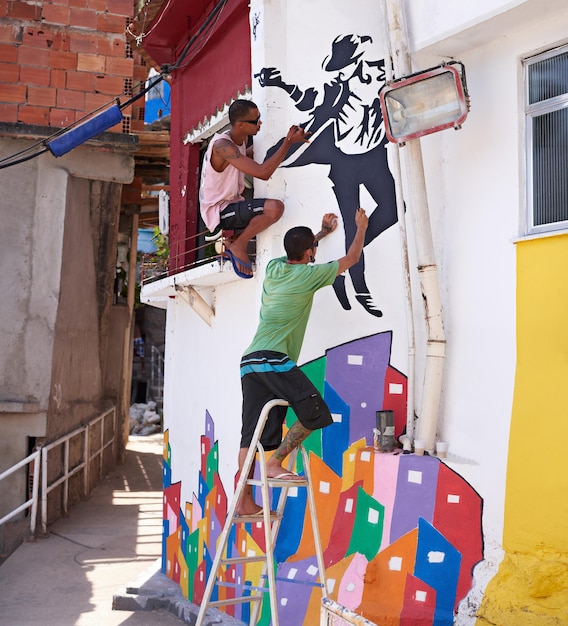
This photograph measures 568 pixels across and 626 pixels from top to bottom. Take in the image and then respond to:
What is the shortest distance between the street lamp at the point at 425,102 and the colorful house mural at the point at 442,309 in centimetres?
29

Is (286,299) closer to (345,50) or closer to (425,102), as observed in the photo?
(425,102)

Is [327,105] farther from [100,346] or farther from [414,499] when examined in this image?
[100,346]

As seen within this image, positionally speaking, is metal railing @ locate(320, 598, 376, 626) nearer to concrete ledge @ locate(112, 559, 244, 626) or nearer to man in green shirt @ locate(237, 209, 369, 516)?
man in green shirt @ locate(237, 209, 369, 516)

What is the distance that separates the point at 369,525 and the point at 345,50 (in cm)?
347

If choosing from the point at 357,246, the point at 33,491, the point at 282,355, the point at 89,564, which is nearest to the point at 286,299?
the point at 282,355

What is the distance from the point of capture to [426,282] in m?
5.20

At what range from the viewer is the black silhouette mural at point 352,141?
5.86m

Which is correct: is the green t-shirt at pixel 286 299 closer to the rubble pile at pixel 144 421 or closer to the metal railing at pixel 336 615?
the metal railing at pixel 336 615

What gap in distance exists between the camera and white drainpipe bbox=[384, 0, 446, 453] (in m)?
5.18

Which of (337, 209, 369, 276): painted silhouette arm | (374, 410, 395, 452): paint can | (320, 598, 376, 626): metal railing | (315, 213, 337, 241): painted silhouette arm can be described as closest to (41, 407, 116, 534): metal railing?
(315, 213, 337, 241): painted silhouette arm

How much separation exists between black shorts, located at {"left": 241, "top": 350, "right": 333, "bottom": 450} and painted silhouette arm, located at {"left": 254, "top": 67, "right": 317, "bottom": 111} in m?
2.22

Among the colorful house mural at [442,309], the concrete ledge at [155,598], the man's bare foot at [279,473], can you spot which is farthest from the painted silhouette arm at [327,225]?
the concrete ledge at [155,598]

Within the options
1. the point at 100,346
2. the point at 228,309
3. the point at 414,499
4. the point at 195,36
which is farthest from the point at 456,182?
the point at 100,346

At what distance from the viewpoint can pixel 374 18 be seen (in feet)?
19.7
